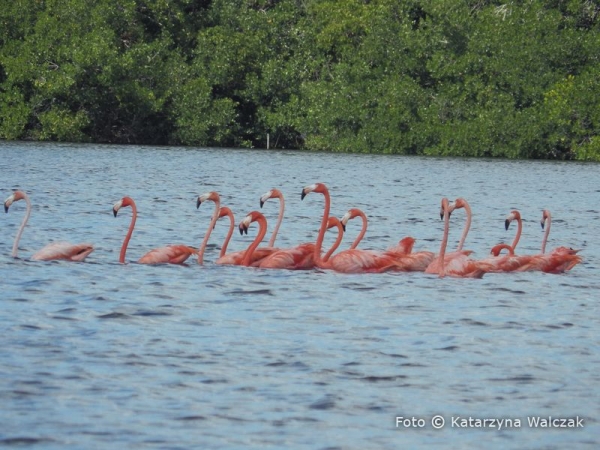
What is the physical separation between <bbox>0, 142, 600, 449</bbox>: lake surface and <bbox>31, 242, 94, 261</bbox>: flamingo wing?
213mm

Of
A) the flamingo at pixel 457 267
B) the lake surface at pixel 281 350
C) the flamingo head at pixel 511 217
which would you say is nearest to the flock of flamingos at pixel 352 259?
the flamingo at pixel 457 267

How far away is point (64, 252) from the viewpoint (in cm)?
1313

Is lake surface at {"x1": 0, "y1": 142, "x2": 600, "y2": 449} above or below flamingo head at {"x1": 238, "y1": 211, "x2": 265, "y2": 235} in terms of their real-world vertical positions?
below

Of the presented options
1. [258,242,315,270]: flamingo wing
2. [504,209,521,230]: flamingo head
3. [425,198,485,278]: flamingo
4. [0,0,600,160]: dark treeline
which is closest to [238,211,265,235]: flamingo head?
[258,242,315,270]: flamingo wing

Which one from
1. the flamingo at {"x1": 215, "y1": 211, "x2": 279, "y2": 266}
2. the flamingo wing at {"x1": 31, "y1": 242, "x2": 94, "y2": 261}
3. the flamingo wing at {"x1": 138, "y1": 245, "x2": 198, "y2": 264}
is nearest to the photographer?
the flamingo wing at {"x1": 31, "y1": 242, "x2": 94, "y2": 261}

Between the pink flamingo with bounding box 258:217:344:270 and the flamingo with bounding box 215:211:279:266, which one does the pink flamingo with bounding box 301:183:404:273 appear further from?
the flamingo with bounding box 215:211:279:266

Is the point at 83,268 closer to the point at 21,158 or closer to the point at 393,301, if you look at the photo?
the point at 393,301

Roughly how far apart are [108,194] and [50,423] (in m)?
16.8

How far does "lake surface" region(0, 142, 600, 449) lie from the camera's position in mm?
Result: 6895

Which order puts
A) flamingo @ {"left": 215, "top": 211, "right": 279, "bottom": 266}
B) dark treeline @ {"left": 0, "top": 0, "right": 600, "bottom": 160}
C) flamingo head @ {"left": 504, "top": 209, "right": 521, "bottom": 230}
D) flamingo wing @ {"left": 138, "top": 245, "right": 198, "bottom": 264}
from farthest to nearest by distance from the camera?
dark treeline @ {"left": 0, "top": 0, "right": 600, "bottom": 160} → flamingo head @ {"left": 504, "top": 209, "right": 521, "bottom": 230} → flamingo @ {"left": 215, "top": 211, "right": 279, "bottom": 266} → flamingo wing @ {"left": 138, "top": 245, "right": 198, "bottom": 264}

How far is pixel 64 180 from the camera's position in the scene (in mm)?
26609

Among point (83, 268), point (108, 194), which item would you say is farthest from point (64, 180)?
point (83, 268)

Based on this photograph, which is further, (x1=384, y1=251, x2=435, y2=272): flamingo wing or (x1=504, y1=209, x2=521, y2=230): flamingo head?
(x1=504, y1=209, x2=521, y2=230): flamingo head

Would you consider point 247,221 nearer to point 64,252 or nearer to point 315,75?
point 64,252
